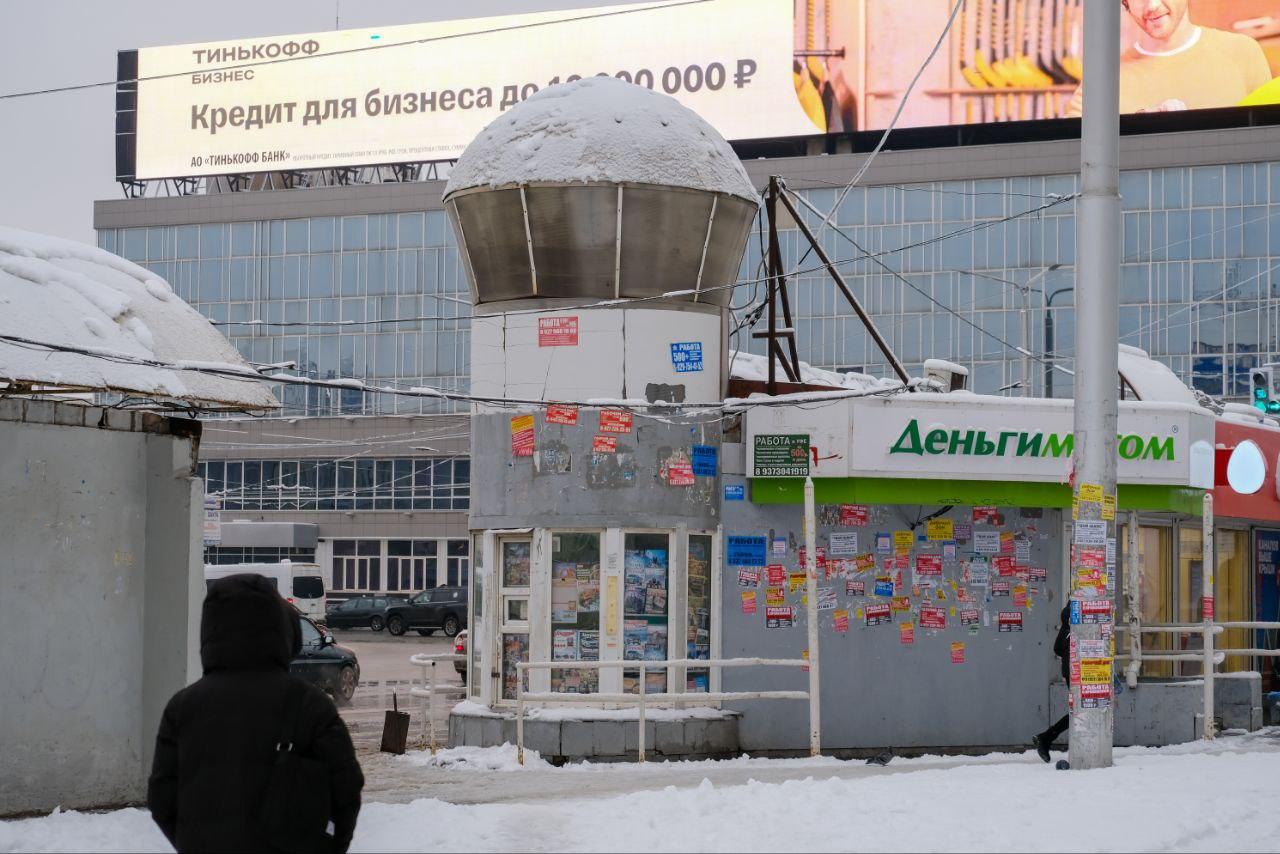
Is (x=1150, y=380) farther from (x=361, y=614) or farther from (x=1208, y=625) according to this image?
(x=361, y=614)

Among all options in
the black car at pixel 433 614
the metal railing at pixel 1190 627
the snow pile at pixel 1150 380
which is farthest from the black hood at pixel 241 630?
the black car at pixel 433 614

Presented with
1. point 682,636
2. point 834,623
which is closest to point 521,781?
point 682,636

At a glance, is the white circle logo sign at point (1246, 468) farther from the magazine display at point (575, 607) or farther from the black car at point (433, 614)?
the black car at point (433, 614)

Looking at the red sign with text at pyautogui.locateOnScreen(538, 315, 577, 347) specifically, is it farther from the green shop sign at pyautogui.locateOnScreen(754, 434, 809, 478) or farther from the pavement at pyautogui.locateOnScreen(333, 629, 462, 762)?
the pavement at pyautogui.locateOnScreen(333, 629, 462, 762)

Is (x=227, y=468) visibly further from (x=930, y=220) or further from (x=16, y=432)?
(x=16, y=432)

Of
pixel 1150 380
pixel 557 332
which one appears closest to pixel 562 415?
pixel 557 332

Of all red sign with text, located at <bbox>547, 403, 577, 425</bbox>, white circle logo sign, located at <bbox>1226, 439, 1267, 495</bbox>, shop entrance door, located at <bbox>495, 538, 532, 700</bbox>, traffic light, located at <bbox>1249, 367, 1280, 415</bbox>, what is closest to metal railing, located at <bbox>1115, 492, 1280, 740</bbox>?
white circle logo sign, located at <bbox>1226, 439, 1267, 495</bbox>

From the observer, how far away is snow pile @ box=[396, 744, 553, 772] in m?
16.7

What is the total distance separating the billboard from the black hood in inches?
2686

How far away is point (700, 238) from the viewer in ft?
61.4

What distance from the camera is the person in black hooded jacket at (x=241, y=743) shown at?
6211 millimetres

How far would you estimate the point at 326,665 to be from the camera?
26172 mm

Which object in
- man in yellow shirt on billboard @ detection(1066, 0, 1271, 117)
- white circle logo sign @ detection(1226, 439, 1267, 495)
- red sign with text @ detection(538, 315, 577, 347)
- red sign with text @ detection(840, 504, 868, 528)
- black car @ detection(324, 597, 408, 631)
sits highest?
man in yellow shirt on billboard @ detection(1066, 0, 1271, 117)

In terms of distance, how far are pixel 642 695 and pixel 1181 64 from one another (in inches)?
2609
